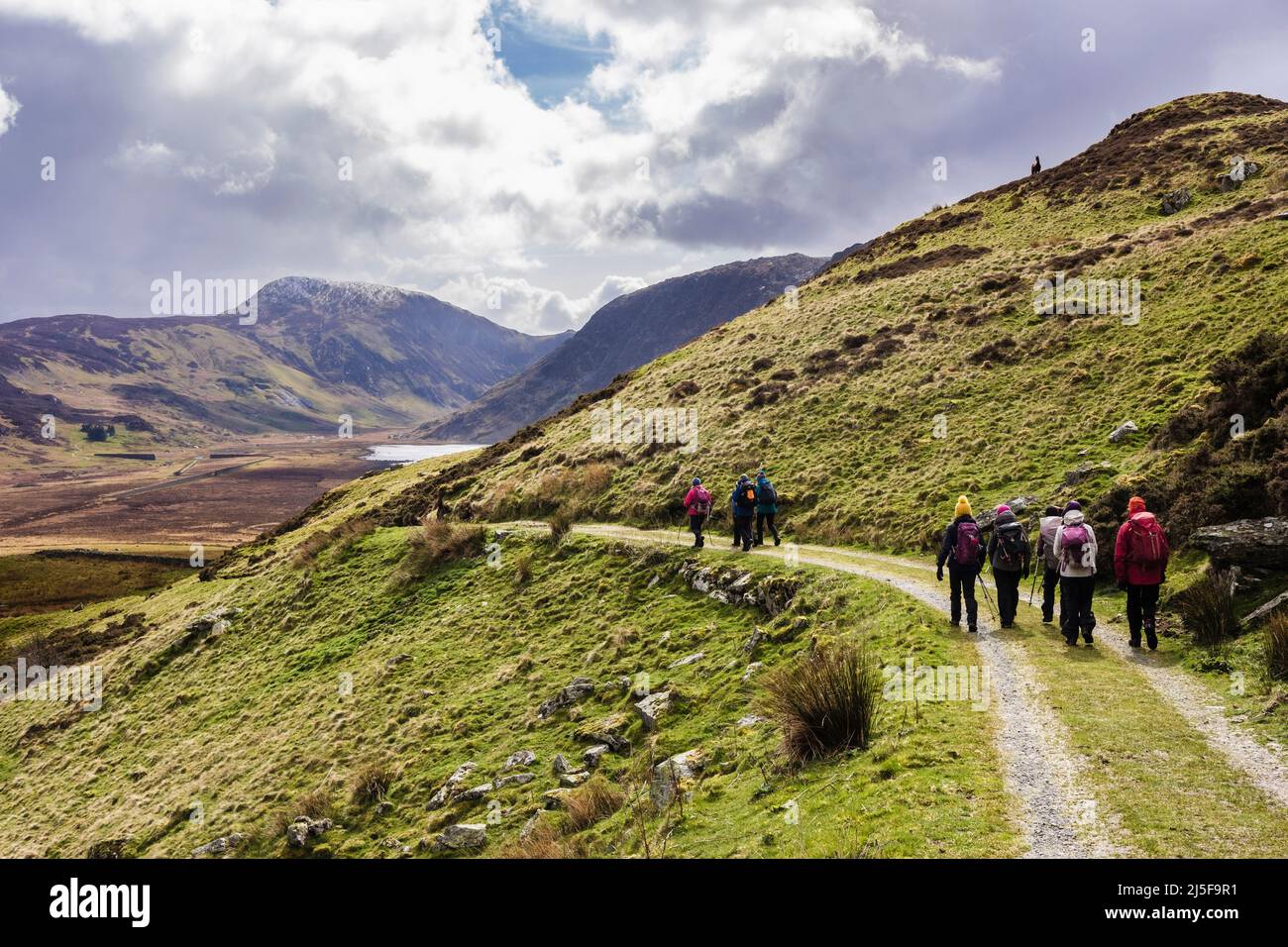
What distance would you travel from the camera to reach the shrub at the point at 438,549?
1284 inches

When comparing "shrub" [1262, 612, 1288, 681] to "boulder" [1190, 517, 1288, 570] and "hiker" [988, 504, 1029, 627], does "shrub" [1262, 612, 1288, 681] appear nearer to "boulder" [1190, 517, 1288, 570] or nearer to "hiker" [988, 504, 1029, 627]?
"boulder" [1190, 517, 1288, 570]

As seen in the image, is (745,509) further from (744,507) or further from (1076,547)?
(1076,547)

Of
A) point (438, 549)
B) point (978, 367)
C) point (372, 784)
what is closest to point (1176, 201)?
point (978, 367)

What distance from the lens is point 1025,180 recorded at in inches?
2496

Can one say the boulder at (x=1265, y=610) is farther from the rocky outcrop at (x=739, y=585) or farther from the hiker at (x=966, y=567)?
the rocky outcrop at (x=739, y=585)

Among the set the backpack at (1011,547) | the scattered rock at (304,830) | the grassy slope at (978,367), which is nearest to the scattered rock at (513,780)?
the scattered rock at (304,830)

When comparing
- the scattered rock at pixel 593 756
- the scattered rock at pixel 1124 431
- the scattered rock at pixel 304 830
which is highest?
the scattered rock at pixel 1124 431

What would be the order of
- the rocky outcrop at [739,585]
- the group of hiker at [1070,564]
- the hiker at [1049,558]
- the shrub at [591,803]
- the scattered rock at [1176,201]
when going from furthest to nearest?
the scattered rock at [1176,201] < the rocky outcrop at [739,585] < the hiker at [1049,558] < the group of hiker at [1070,564] < the shrub at [591,803]

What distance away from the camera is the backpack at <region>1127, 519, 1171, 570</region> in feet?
41.8

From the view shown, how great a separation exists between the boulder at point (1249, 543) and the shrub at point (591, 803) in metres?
12.3

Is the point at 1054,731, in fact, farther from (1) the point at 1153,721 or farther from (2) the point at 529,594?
(2) the point at 529,594

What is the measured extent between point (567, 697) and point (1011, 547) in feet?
36.1

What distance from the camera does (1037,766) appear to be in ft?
28.0

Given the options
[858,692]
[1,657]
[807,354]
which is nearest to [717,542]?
[858,692]
